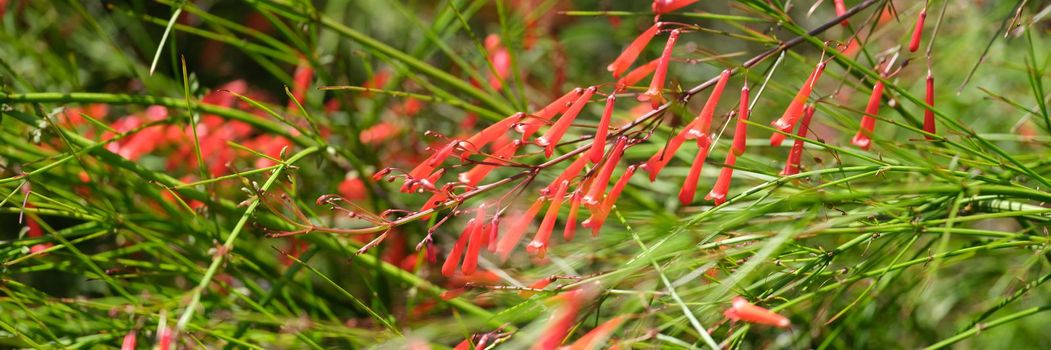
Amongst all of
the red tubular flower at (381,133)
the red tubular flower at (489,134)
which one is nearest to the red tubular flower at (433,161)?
the red tubular flower at (489,134)

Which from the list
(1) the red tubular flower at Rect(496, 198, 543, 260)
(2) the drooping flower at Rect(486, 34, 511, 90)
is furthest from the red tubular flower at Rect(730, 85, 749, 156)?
(2) the drooping flower at Rect(486, 34, 511, 90)

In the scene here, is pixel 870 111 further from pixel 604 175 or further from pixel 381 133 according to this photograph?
pixel 381 133

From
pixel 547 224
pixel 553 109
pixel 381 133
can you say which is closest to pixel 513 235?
pixel 547 224

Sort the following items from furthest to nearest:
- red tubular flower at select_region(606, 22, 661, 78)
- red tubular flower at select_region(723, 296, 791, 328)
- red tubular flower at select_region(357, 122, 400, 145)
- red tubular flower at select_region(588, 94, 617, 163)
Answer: red tubular flower at select_region(357, 122, 400, 145), red tubular flower at select_region(606, 22, 661, 78), red tubular flower at select_region(588, 94, 617, 163), red tubular flower at select_region(723, 296, 791, 328)

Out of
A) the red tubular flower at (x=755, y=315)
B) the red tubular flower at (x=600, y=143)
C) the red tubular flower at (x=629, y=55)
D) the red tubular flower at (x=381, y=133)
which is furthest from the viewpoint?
the red tubular flower at (x=381, y=133)

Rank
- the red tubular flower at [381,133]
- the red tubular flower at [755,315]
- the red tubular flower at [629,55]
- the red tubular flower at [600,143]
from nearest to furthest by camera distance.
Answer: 1. the red tubular flower at [755,315]
2. the red tubular flower at [600,143]
3. the red tubular flower at [629,55]
4. the red tubular flower at [381,133]

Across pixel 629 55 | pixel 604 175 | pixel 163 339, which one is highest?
pixel 629 55

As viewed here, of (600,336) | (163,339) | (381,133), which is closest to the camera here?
(600,336)

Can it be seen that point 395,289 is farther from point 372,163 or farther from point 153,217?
point 153,217

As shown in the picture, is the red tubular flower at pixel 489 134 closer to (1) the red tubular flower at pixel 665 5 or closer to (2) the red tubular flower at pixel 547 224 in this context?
(2) the red tubular flower at pixel 547 224

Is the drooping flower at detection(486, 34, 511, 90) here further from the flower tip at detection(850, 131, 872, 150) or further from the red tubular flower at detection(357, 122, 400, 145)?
the flower tip at detection(850, 131, 872, 150)
